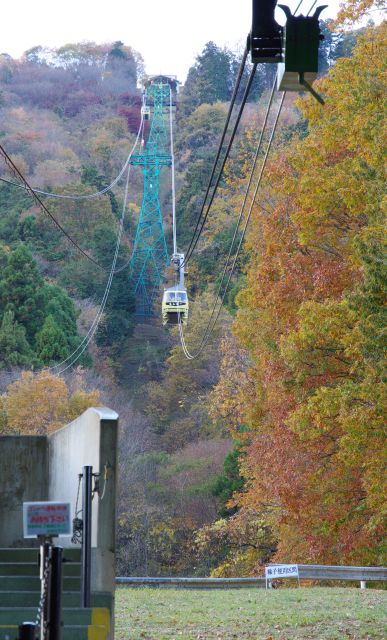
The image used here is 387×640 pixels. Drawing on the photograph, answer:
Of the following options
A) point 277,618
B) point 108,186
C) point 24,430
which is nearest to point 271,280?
point 277,618

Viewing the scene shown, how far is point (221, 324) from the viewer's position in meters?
53.8

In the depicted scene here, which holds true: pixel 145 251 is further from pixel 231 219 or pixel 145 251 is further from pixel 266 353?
pixel 266 353

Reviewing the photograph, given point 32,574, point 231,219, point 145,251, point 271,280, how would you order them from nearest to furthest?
point 32,574 < point 271,280 < point 231,219 < point 145,251

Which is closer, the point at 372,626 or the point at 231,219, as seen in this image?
the point at 372,626

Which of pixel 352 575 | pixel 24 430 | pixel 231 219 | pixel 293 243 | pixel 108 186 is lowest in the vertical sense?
pixel 352 575

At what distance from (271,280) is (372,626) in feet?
38.3

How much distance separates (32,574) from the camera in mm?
9234

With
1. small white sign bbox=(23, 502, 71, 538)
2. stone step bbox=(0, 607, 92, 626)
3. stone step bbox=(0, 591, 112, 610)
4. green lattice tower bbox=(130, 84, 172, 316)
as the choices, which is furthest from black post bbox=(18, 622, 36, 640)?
green lattice tower bbox=(130, 84, 172, 316)

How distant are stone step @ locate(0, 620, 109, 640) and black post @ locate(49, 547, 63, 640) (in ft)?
7.29

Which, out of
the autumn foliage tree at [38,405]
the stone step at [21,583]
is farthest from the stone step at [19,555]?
the autumn foliage tree at [38,405]

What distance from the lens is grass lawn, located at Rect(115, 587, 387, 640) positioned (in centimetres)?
1137

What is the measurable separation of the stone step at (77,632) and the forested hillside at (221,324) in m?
8.07

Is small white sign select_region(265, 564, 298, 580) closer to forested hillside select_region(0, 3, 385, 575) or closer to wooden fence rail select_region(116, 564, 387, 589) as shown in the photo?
wooden fence rail select_region(116, 564, 387, 589)

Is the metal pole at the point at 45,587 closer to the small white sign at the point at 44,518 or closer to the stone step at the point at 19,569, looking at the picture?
the small white sign at the point at 44,518
